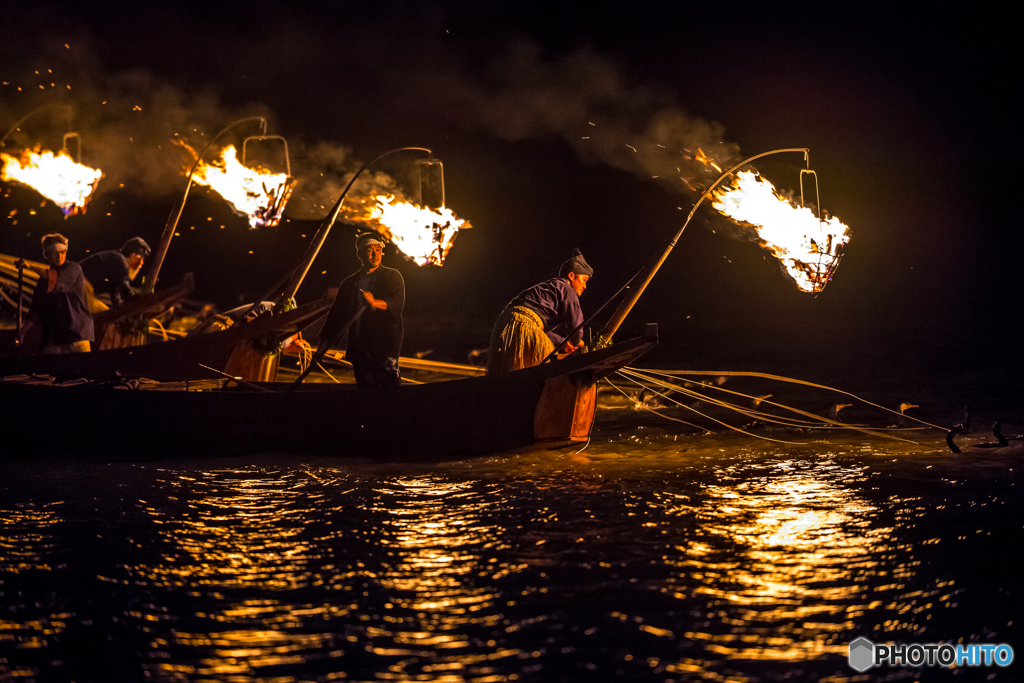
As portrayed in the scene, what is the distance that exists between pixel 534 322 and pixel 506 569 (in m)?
3.33

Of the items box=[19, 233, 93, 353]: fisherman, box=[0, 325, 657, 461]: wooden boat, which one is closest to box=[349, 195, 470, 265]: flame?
box=[0, 325, 657, 461]: wooden boat

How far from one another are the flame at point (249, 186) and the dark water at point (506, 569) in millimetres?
4240

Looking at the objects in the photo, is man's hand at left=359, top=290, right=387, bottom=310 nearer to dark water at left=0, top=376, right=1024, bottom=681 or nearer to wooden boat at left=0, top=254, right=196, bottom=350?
dark water at left=0, top=376, right=1024, bottom=681

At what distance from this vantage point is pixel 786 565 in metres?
4.16

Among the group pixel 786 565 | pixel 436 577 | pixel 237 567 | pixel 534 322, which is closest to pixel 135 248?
pixel 534 322

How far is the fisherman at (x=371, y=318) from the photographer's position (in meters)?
7.13

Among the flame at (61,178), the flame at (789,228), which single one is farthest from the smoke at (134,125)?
the flame at (789,228)

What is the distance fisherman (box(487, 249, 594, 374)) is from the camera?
7.22 metres

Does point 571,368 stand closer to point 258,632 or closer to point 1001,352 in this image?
point 258,632

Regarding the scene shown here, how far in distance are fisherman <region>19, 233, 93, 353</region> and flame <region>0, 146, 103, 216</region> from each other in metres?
4.31

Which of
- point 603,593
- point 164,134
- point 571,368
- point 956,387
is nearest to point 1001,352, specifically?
point 956,387

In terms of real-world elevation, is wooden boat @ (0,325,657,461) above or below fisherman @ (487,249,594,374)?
below

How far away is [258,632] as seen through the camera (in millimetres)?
3469

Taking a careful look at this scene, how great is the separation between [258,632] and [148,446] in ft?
14.5
